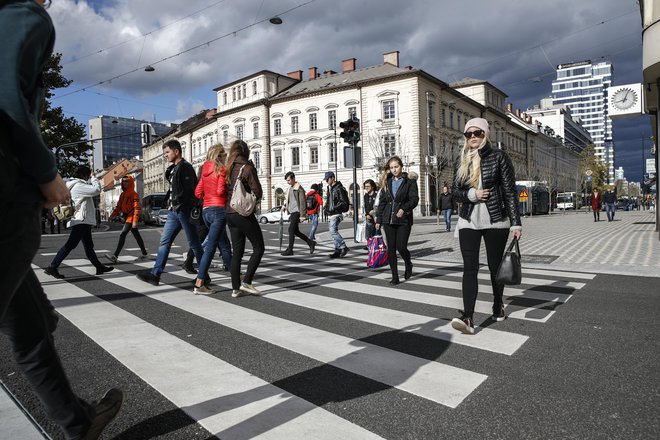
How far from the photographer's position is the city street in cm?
247

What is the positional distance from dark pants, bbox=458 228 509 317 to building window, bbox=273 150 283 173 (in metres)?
54.2

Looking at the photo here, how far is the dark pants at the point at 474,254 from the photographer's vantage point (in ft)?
13.8

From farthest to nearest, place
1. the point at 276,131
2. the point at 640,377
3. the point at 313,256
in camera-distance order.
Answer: the point at 276,131 → the point at 313,256 → the point at 640,377

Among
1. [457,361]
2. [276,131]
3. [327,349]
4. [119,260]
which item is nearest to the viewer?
[457,361]

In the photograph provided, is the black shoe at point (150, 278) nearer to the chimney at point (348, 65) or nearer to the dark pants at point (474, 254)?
the dark pants at point (474, 254)

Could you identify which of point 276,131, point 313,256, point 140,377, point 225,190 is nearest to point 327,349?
point 140,377

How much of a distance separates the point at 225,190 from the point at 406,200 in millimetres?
2602

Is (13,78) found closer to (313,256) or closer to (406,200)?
(406,200)

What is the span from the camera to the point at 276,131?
58219 mm

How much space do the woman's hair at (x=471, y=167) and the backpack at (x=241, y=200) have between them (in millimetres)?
2537

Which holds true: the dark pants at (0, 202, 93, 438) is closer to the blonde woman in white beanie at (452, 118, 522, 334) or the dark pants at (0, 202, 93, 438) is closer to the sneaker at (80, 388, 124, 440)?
the sneaker at (80, 388, 124, 440)

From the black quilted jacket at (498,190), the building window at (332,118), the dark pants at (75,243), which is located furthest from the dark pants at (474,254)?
the building window at (332,118)

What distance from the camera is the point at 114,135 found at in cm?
6512

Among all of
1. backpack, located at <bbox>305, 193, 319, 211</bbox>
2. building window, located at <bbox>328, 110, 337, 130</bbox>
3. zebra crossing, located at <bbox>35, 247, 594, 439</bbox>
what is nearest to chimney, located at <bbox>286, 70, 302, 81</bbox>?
building window, located at <bbox>328, 110, 337, 130</bbox>
